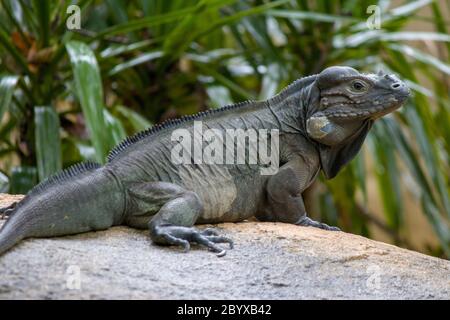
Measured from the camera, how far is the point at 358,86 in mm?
3564

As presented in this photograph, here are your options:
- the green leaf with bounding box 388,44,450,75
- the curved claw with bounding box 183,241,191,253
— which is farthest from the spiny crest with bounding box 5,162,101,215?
the green leaf with bounding box 388,44,450,75

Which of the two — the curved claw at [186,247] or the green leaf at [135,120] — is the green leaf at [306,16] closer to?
the green leaf at [135,120]

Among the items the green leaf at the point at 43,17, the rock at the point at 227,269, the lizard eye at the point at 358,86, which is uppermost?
the green leaf at the point at 43,17

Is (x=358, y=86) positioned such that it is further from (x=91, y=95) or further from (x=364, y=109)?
(x=91, y=95)

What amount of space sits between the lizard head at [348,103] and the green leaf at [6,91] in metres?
1.73

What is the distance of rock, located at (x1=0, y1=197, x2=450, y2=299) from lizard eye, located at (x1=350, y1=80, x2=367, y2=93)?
73cm

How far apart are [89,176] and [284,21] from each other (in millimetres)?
3165

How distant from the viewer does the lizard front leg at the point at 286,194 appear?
11.8 ft

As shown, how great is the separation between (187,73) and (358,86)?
216cm

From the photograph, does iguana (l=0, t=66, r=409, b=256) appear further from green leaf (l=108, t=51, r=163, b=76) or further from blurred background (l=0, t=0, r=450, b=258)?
green leaf (l=108, t=51, r=163, b=76)

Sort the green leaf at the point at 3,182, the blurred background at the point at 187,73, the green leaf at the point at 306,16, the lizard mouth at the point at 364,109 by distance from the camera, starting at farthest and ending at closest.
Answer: the green leaf at the point at 306,16, the blurred background at the point at 187,73, the green leaf at the point at 3,182, the lizard mouth at the point at 364,109

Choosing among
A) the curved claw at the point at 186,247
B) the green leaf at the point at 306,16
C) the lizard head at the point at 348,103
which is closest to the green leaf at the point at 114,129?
the lizard head at the point at 348,103

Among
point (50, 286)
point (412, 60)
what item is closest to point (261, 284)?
point (50, 286)

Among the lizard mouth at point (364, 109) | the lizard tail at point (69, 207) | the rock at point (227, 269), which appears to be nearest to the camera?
the rock at point (227, 269)
